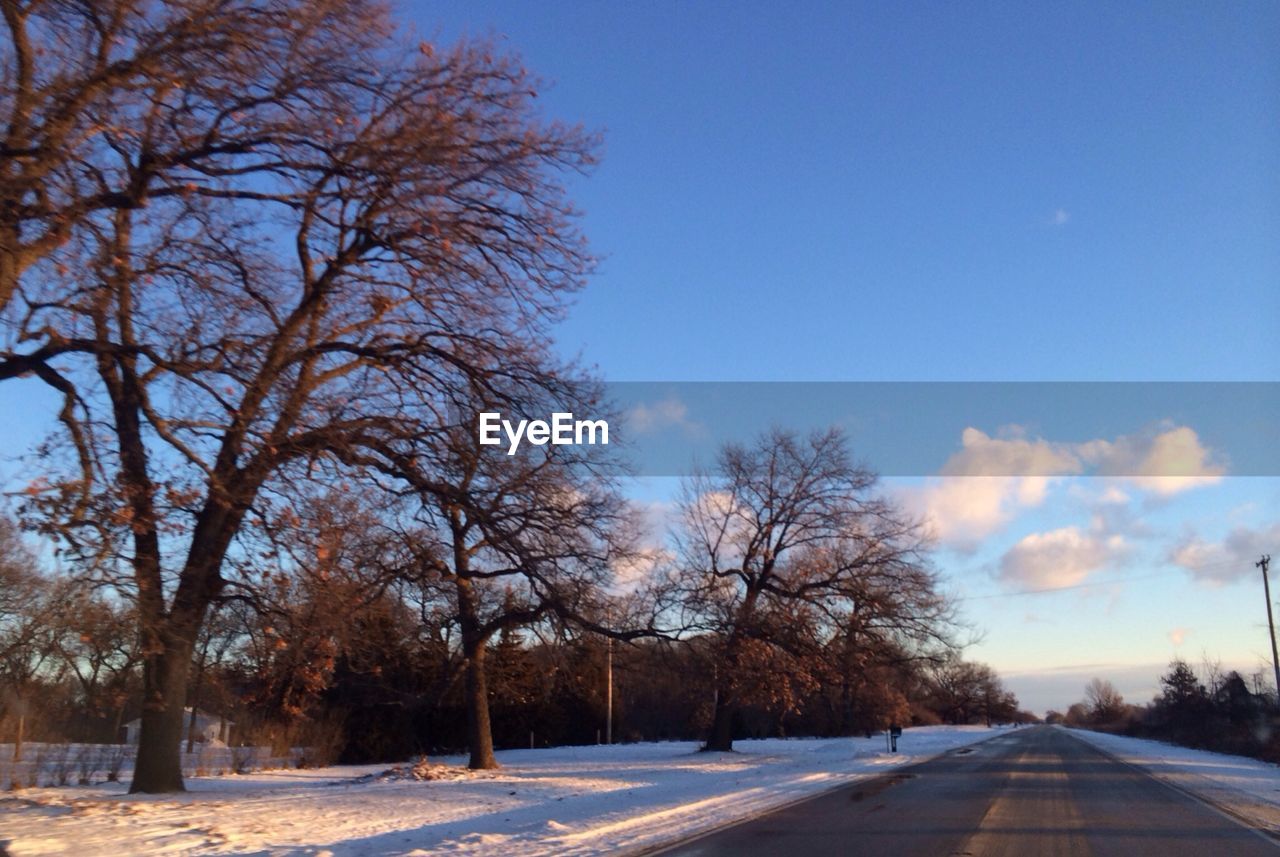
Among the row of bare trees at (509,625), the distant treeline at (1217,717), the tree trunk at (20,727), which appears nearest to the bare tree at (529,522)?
the row of bare trees at (509,625)

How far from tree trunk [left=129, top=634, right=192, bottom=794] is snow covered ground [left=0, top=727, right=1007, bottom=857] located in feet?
1.65

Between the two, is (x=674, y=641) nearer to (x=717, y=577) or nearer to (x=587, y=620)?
(x=587, y=620)

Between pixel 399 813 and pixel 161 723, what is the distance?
408cm

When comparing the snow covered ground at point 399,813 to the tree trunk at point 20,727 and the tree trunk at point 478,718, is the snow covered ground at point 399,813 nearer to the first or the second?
the tree trunk at point 478,718


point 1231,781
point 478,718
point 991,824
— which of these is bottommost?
point 991,824

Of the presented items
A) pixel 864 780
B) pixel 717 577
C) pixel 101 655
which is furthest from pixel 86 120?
pixel 717 577

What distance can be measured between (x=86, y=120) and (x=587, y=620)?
12486 mm

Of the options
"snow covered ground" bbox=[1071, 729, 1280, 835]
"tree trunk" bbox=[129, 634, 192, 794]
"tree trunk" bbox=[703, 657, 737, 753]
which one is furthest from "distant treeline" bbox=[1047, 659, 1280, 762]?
"tree trunk" bbox=[129, 634, 192, 794]

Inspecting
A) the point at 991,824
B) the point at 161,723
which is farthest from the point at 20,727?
the point at 991,824

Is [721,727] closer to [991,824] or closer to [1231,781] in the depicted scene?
[1231,781]

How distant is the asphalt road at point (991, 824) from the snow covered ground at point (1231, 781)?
2.15 feet

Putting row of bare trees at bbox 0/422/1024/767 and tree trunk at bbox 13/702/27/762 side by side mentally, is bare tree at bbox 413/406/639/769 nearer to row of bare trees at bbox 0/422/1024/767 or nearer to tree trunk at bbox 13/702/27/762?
row of bare trees at bbox 0/422/1024/767

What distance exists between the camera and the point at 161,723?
1689 centimetres

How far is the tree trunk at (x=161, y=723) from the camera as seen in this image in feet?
54.1
